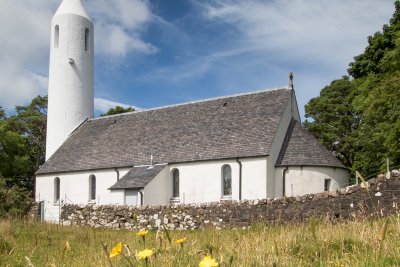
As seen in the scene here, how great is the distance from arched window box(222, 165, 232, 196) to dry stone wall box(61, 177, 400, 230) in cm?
742

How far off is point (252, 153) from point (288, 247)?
23040 millimetres

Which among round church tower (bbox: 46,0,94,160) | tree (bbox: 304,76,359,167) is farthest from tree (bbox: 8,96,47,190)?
tree (bbox: 304,76,359,167)

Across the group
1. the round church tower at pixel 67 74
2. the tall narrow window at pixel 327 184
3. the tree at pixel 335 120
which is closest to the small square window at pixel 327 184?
the tall narrow window at pixel 327 184

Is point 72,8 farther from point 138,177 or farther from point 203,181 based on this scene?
point 203,181

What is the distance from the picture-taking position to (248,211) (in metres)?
21.4

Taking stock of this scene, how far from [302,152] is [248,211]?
10556 millimetres

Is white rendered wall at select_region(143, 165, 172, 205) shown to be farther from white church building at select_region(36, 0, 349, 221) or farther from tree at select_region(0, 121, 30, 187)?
tree at select_region(0, 121, 30, 187)

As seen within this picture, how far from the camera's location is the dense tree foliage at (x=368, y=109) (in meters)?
25.8

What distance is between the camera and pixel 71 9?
1711 inches

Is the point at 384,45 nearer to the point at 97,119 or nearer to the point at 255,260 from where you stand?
the point at 97,119

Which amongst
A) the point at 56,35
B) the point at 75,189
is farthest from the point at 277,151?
the point at 56,35

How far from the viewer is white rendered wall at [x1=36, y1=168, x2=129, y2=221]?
118 ft

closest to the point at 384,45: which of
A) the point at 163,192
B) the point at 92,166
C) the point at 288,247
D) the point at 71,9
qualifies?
the point at 163,192

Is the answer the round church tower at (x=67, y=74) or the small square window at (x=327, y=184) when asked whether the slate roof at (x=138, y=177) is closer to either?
the small square window at (x=327, y=184)
